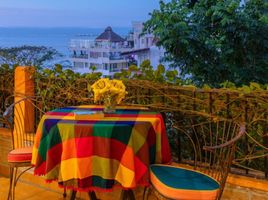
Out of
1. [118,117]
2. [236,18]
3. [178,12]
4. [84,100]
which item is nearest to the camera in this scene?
[118,117]

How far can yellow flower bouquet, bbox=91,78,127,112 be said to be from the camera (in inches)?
103

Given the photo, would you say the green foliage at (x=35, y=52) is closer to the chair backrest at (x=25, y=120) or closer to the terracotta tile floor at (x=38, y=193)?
the chair backrest at (x=25, y=120)

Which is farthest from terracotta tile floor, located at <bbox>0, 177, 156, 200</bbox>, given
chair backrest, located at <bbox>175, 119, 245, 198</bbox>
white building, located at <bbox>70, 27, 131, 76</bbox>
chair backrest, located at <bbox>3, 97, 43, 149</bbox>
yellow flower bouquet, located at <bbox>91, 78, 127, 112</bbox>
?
white building, located at <bbox>70, 27, 131, 76</bbox>

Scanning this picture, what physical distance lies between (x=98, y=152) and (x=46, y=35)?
4.03m

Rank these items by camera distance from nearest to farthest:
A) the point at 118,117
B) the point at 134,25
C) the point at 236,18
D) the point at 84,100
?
the point at 118,117 → the point at 84,100 → the point at 236,18 → the point at 134,25

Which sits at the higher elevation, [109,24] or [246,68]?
[109,24]

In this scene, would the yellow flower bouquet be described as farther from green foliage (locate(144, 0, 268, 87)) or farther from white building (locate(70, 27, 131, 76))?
green foliage (locate(144, 0, 268, 87))

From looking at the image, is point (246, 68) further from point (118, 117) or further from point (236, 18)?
point (118, 117)

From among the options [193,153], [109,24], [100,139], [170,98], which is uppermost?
[109,24]

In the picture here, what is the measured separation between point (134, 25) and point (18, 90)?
8.48 ft

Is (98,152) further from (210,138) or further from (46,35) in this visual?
(46,35)

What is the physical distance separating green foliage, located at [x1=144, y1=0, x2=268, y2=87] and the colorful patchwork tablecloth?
3.00 m

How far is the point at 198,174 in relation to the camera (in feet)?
7.85

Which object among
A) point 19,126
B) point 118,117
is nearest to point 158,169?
point 118,117
